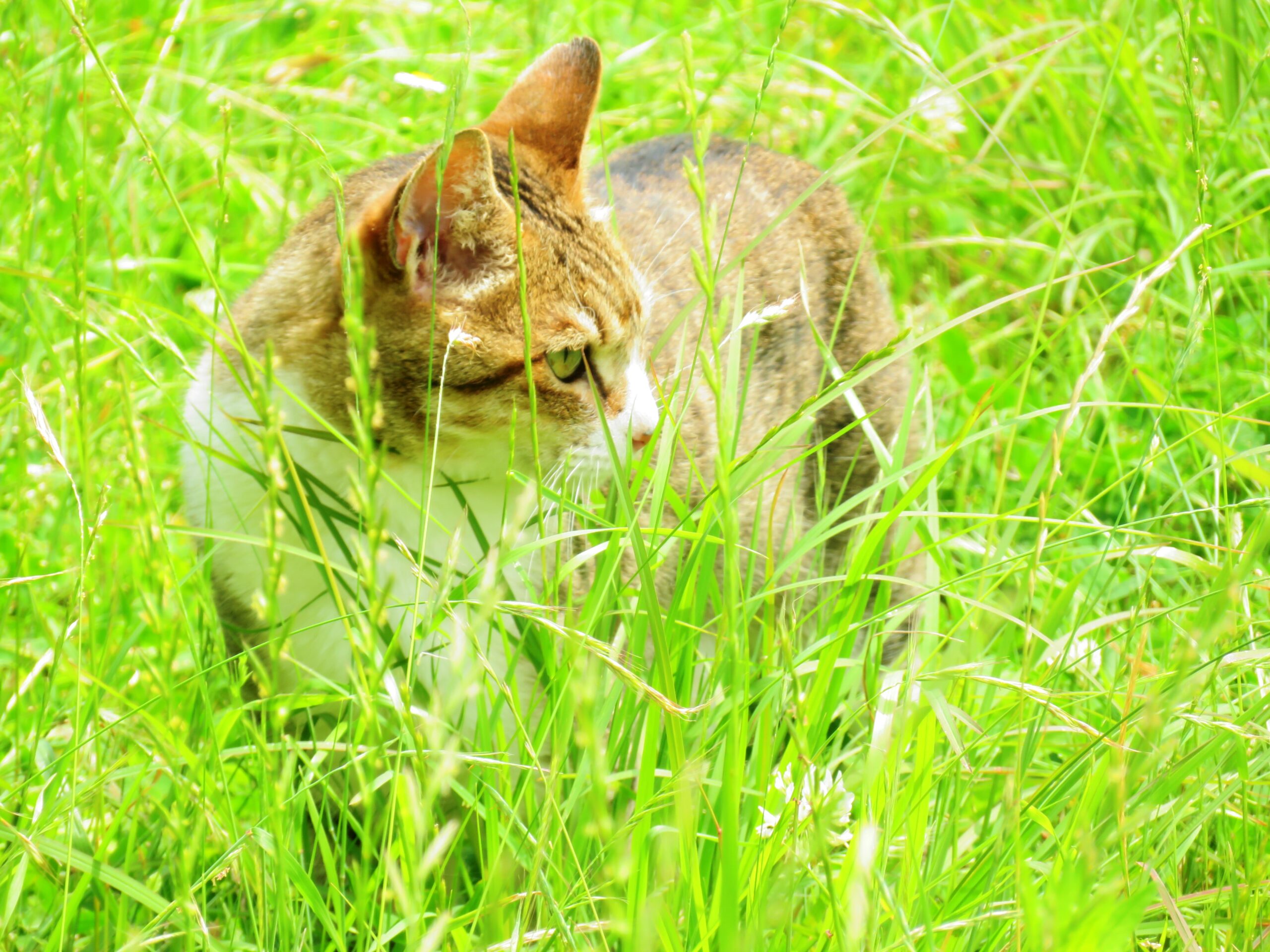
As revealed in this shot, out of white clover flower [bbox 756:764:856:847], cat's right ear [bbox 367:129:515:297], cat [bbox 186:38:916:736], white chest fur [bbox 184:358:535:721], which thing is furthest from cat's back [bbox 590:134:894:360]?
white clover flower [bbox 756:764:856:847]

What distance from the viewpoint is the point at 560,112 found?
2.35 metres

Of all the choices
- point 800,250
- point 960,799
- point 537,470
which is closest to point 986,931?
point 960,799

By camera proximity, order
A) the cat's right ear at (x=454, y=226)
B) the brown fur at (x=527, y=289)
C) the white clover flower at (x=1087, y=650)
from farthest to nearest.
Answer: the white clover flower at (x=1087, y=650) < the brown fur at (x=527, y=289) < the cat's right ear at (x=454, y=226)

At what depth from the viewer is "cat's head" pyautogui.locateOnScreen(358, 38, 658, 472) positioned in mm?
1903

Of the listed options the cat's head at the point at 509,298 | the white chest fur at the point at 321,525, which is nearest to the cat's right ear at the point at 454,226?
the cat's head at the point at 509,298

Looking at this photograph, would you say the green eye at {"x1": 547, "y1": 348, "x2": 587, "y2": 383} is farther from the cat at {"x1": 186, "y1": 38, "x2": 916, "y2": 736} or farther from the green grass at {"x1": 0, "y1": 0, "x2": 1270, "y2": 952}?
the green grass at {"x1": 0, "y1": 0, "x2": 1270, "y2": 952}

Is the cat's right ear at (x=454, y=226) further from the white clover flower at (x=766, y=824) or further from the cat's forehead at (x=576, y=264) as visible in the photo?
the white clover flower at (x=766, y=824)

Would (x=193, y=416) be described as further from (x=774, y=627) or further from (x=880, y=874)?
(x=880, y=874)

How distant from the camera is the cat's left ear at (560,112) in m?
2.34

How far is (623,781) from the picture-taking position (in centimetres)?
171

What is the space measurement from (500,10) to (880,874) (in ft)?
13.3

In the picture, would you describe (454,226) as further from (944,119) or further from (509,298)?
(944,119)

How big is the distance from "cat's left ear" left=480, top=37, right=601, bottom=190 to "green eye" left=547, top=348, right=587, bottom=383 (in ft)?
1.29

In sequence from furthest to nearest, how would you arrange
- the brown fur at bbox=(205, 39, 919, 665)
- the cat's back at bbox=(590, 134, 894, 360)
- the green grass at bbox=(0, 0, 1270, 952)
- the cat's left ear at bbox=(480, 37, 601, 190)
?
the cat's back at bbox=(590, 134, 894, 360) < the cat's left ear at bbox=(480, 37, 601, 190) < the brown fur at bbox=(205, 39, 919, 665) < the green grass at bbox=(0, 0, 1270, 952)
